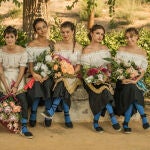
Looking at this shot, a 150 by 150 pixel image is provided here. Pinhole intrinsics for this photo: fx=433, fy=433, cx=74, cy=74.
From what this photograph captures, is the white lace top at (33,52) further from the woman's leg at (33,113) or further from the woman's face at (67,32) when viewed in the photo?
the woman's leg at (33,113)

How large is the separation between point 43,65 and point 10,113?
0.95 meters

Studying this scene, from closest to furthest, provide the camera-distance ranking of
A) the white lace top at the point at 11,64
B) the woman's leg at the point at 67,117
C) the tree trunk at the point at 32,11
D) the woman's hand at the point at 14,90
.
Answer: the woman's hand at the point at 14,90
the white lace top at the point at 11,64
the woman's leg at the point at 67,117
the tree trunk at the point at 32,11

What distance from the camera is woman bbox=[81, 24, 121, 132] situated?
22.1 feet

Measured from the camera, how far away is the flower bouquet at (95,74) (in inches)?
266

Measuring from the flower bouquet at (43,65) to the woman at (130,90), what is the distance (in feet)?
3.72

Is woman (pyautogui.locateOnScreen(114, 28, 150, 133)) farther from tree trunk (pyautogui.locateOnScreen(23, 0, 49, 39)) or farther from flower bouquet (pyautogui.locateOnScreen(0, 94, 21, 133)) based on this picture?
tree trunk (pyautogui.locateOnScreen(23, 0, 49, 39))

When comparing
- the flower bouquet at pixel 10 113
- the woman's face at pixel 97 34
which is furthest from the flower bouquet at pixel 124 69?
the flower bouquet at pixel 10 113

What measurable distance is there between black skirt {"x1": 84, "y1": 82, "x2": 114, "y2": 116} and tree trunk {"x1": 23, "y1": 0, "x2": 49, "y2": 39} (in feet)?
8.87

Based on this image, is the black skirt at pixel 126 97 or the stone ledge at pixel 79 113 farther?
the stone ledge at pixel 79 113

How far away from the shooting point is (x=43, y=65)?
6867 millimetres

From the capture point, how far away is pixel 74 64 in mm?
7094

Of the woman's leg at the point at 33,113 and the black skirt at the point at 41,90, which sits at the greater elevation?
the black skirt at the point at 41,90

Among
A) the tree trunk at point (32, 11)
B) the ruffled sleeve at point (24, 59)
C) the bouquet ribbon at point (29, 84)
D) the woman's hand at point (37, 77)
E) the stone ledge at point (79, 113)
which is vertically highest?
the tree trunk at point (32, 11)

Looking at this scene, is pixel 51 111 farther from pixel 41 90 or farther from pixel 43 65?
pixel 43 65
